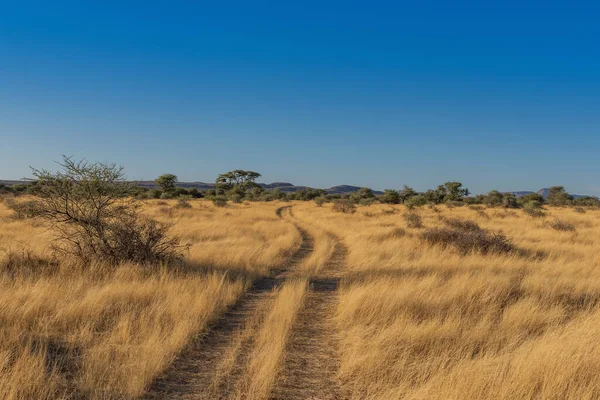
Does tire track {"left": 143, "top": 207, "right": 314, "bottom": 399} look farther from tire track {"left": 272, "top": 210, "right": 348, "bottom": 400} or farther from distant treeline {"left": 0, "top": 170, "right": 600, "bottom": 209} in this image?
distant treeline {"left": 0, "top": 170, "right": 600, "bottom": 209}

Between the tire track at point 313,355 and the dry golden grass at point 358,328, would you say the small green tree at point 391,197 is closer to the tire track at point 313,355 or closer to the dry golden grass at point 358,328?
the dry golden grass at point 358,328

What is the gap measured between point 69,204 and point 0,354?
699 cm

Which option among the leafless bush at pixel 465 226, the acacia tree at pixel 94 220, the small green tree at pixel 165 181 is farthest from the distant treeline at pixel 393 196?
the acacia tree at pixel 94 220

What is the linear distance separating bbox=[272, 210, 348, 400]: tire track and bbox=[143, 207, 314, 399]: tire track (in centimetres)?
57

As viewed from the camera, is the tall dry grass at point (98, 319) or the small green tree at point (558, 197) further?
the small green tree at point (558, 197)

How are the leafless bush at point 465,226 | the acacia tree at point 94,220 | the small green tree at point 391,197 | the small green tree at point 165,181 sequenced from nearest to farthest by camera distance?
the acacia tree at point 94,220 < the leafless bush at point 465,226 < the small green tree at point 391,197 < the small green tree at point 165,181

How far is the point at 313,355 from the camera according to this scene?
510 centimetres

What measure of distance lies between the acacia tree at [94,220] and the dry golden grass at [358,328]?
2.73 ft

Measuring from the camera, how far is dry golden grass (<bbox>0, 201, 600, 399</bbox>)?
3969 mm

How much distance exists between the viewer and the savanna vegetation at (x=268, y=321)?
404 centimetres

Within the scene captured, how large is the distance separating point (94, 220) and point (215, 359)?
22.6 feet

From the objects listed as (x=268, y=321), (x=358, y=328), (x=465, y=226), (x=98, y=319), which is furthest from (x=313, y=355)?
(x=465, y=226)

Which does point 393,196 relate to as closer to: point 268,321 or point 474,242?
point 474,242

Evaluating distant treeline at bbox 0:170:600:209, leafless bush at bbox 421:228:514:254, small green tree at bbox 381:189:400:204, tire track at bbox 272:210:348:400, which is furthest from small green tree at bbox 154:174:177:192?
tire track at bbox 272:210:348:400
